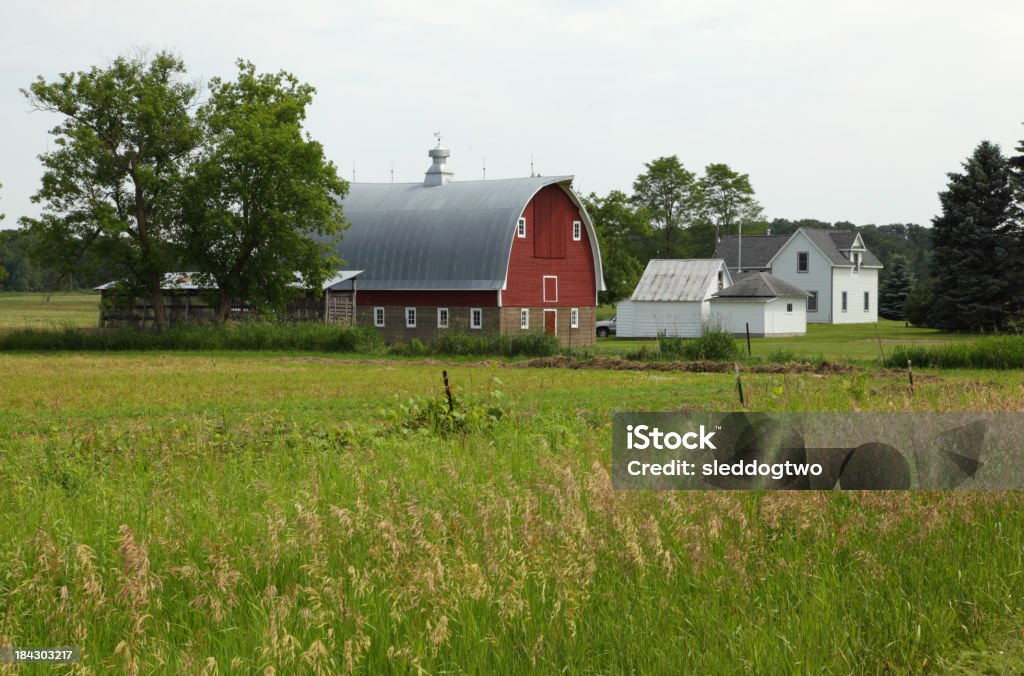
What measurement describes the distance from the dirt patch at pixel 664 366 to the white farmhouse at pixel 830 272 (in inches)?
1790

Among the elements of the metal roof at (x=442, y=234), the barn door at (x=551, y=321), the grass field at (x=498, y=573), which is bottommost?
the grass field at (x=498, y=573)

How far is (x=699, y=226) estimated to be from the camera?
102688 millimetres

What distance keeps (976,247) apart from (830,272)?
1978 cm

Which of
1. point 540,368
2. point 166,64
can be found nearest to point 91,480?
point 540,368

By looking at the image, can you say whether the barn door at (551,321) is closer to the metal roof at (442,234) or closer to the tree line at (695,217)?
the metal roof at (442,234)

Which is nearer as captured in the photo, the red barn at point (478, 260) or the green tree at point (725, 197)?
the red barn at point (478, 260)

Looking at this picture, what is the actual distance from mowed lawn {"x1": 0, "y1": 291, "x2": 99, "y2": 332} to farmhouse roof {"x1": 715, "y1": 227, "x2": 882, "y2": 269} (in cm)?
4652

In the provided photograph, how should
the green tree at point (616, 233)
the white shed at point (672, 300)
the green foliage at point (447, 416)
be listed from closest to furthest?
the green foliage at point (447, 416) → the white shed at point (672, 300) → the green tree at point (616, 233)

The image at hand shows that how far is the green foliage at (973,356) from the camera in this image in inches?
1091

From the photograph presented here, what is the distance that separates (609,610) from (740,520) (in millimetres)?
1427

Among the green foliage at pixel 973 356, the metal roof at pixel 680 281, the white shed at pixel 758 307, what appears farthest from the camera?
the metal roof at pixel 680 281

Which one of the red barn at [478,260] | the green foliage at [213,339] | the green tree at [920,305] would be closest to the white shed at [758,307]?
the green tree at [920,305]

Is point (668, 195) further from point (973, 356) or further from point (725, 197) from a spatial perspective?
point (973, 356)

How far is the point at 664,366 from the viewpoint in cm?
3089
